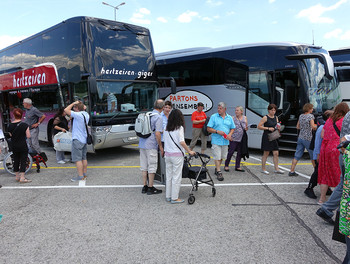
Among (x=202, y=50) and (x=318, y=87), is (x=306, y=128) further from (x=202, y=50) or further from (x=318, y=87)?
(x=202, y=50)

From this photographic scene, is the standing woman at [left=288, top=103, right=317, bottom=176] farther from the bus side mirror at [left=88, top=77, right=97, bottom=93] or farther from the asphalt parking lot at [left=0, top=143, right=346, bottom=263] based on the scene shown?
the bus side mirror at [left=88, top=77, right=97, bottom=93]

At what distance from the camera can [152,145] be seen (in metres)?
5.02

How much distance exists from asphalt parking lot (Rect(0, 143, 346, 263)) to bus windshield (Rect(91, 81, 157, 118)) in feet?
7.25

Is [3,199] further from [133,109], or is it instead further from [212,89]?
[212,89]

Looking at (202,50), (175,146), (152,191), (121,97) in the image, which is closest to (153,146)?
(175,146)

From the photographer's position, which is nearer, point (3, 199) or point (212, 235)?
point (212, 235)

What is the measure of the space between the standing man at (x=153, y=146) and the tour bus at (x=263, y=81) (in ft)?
15.4

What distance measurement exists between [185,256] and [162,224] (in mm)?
872

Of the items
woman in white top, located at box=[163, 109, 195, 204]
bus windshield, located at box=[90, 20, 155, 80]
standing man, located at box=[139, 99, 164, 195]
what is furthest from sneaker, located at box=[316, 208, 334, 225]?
bus windshield, located at box=[90, 20, 155, 80]

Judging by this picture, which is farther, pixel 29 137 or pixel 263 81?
pixel 263 81

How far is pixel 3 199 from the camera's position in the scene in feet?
16.5

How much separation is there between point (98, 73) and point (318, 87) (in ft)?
20.7

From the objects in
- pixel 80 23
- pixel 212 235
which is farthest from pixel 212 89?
pixel 212 235

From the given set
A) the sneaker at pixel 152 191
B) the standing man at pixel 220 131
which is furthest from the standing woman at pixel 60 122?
the standing man at pixel 220 131
